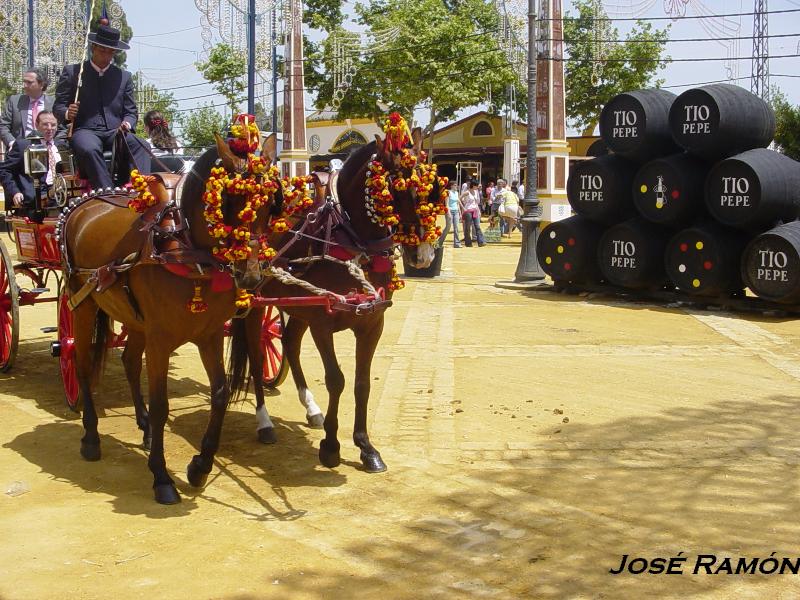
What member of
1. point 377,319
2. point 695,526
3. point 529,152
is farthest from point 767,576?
point 529,152

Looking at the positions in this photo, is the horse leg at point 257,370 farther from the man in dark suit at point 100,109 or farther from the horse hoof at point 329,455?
the man in dark suit at point 100,109

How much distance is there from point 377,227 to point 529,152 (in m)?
12.4

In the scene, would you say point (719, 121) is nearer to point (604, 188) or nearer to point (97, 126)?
point (604, 188)

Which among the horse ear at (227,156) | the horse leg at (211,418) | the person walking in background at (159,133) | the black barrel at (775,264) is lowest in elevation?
the horse leg at (211,418)

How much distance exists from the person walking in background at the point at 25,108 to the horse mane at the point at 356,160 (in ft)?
14.1

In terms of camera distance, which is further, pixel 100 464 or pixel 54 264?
pixel 54 264

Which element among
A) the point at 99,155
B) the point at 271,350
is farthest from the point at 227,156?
the point at 271,350

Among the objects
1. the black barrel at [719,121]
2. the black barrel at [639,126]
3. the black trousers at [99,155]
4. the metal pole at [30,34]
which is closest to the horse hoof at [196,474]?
the black trousers at [99,155]

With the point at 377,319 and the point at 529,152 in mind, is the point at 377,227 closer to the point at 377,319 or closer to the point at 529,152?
the point at 377,319

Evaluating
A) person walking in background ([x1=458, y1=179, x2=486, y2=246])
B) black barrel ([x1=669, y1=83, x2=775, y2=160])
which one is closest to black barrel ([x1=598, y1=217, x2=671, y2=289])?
black barrel ([x1=669, y1=83, x2=775, y2=160])

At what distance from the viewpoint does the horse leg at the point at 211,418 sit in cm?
596

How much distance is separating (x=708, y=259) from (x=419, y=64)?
84.3 feet

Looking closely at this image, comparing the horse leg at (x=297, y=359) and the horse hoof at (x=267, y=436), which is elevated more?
the horse leg at (x=297, y=359)

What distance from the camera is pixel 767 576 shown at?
454 centimetres
